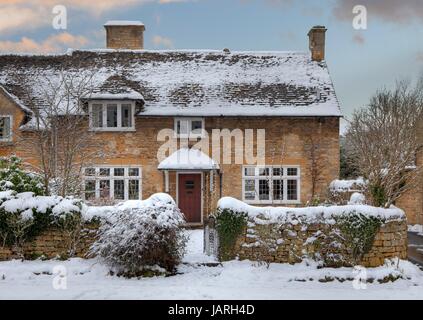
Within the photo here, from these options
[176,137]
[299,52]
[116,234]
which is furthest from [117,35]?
[116,234]

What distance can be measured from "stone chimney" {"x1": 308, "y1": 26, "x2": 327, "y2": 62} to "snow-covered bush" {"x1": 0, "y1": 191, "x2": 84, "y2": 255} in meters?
17.1

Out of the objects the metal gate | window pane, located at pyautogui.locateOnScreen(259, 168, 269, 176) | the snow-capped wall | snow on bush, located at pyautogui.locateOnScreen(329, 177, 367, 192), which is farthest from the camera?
window pane, located at pyautogui.locateOnScreen(259, 168, 269, 176)

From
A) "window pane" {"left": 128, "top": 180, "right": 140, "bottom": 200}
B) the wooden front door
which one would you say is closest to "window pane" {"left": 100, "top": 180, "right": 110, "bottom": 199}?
"window pane" {"left": 128, "top": 180, "right": 140, "bottom": 200}

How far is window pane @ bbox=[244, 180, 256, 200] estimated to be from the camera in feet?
70.7

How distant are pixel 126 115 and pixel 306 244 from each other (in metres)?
12.4

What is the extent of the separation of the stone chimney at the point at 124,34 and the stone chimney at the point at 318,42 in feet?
33.5

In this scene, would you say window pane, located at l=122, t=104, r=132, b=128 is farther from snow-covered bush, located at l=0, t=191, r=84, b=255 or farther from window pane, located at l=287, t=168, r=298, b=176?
snow-covered bush, located at l=0, t=191, r=84, b=255

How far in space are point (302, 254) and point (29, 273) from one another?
7.30 metres

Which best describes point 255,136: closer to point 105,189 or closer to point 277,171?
point 277,171

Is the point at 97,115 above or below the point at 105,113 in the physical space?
below

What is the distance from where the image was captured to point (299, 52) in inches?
998

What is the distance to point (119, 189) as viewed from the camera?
21.3 meters

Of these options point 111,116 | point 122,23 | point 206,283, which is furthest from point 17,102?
point 206,283
